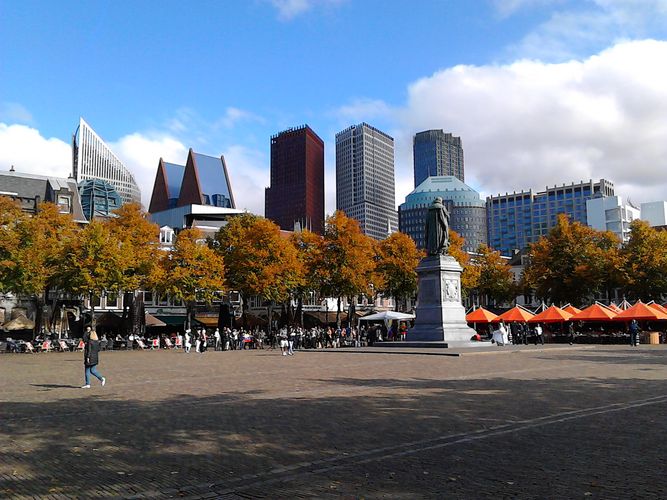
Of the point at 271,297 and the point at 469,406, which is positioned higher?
the point at 271,297

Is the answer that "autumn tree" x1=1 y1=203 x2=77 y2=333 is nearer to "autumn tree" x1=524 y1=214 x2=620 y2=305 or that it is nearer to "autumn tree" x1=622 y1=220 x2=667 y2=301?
"autumn tree" x1=524 y1=214 x2=620 y2=305

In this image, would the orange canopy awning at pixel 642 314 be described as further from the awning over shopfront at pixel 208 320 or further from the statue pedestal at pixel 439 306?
the awning over shopfront at pixel 208 320

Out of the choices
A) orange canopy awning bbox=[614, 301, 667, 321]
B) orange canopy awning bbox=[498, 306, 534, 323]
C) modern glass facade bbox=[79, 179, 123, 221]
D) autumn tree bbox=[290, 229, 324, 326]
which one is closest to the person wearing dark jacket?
autumn tree bbox=[290, 229, 324, 326]

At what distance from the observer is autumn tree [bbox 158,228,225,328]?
53.8 meters

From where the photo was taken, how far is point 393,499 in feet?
22.0

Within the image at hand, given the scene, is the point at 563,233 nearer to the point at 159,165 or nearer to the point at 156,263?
the point at 156,263

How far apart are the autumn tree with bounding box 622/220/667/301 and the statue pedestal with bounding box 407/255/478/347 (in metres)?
29.9


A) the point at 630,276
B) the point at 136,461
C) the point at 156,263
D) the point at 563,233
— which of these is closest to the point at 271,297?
the point at 156,263

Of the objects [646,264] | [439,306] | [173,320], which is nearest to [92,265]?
[439,306]

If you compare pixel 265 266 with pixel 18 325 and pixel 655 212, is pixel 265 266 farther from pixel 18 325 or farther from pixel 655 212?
pixel 655 212

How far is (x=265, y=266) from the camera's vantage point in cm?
5641

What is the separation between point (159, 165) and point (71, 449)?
177031 millimetres

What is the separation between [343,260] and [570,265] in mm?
24269

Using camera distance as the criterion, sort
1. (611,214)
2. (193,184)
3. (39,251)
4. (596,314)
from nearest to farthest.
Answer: (39,251), (596,314), (193,184), (611,214)
